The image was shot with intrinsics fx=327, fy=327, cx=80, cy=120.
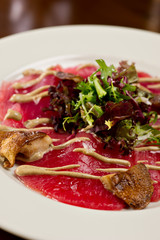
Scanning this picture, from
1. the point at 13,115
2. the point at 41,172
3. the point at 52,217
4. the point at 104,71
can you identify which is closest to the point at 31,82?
the point at 13,115

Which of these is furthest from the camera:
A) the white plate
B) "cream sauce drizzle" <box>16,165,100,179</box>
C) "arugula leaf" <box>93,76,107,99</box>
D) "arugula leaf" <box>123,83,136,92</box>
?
"arugula leaf" <box>123,83,136,92</box>

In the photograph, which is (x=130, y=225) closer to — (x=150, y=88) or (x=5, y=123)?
(x=5, y=123)

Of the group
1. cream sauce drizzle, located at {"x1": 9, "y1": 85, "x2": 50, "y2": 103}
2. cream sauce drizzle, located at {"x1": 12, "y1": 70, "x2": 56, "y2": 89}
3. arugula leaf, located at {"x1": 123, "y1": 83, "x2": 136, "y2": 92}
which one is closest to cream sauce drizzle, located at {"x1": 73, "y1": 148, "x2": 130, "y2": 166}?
arugula leaf, located at {"x1": 123, "y1": 83, "x2": 136, "y2": 92}

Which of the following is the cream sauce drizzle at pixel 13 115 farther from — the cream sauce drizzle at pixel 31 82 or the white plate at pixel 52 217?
the white plate at pixel 52 217

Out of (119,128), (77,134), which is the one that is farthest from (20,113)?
(119,128)

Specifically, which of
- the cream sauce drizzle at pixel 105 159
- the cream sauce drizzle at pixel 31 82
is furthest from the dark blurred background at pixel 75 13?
the cream sauce drizzle at pixel 105 159

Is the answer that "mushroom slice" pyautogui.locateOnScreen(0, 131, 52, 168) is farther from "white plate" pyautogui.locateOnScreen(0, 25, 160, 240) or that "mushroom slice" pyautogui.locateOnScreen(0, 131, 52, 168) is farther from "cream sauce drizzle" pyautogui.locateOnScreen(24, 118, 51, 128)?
"cream sauce drizzle" pyautogui.locateOnScreen(24, 118, 51, 128)
